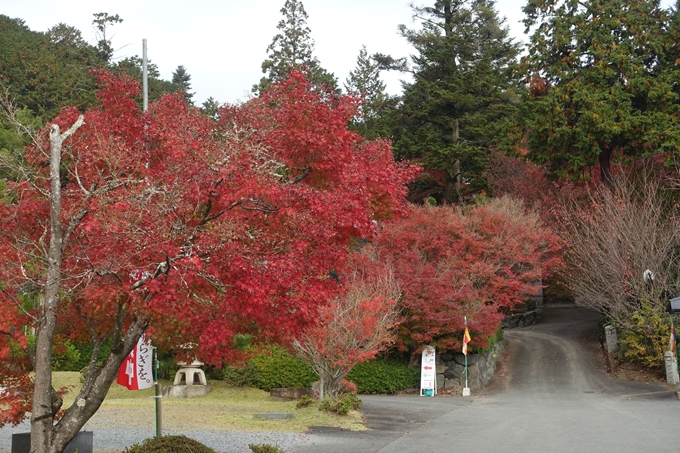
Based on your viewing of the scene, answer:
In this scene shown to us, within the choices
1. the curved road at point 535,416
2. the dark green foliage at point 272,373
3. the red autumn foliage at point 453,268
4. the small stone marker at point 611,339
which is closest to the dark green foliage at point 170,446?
the curved road at point 535,416

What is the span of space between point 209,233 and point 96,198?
139 centimetres

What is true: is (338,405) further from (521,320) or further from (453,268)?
(521,320)

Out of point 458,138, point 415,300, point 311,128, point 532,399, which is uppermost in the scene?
point 458,138

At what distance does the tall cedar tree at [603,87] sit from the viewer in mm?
25906

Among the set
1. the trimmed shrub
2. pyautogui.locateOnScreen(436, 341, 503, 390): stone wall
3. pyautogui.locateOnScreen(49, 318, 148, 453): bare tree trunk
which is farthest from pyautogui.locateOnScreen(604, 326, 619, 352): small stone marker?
pyautogui.locateOnScreen(49, 318, 148, 453): bare tree trunk

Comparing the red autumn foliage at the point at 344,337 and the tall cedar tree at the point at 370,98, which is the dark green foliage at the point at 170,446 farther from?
the tall cedar tree at the point at 370,98

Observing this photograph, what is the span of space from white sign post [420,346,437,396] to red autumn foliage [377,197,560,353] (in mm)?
352

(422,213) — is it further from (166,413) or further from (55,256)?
(55,256)

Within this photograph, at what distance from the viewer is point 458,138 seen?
34.3 m

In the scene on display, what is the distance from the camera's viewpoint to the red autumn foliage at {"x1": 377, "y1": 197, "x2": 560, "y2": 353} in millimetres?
21688

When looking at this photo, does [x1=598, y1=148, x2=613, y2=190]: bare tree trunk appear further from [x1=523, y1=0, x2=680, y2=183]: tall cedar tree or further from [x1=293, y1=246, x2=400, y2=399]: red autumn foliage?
[x1=293, y1=246, x2=400, y2=399]: red autumn foliage

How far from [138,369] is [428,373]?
1423cm

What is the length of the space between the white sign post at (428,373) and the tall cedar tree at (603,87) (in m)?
10.1

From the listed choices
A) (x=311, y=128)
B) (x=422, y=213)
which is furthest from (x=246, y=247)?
(x=422, y=213)
